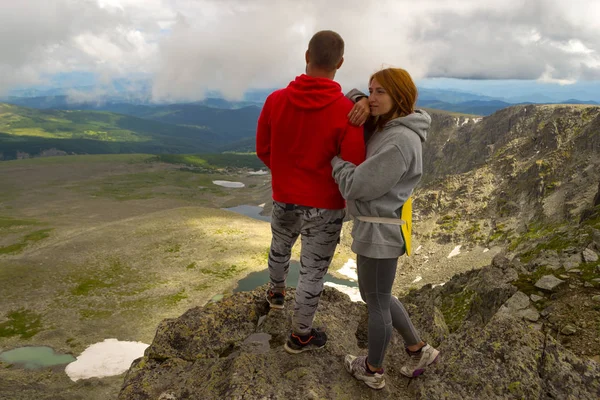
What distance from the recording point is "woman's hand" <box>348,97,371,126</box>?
620 cm

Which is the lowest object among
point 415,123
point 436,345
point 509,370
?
point 436,345

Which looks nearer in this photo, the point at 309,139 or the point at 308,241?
the point at 309,139

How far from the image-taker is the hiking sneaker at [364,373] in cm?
742

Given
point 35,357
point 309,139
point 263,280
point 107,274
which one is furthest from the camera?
point 263,280

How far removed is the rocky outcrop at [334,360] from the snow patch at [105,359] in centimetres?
4680

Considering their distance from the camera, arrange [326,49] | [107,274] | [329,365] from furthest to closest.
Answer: [107,274] < [329,365] < [326,49]

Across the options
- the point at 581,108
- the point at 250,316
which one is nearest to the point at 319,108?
the point at 250,316

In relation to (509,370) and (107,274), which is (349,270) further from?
(509,370)

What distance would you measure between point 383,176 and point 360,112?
1.24m

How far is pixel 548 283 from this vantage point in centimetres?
1364

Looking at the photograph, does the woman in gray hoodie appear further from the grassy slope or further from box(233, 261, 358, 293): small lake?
box(233, 261, 358, 293): small lake

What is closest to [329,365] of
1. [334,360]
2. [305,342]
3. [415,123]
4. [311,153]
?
[334,360]

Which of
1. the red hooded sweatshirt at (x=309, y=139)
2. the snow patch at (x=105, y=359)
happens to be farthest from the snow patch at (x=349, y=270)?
the red hooded sweatshirt at (x=309, y=139)

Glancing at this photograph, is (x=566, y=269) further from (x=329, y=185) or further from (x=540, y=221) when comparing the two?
(x=540, y=221)
